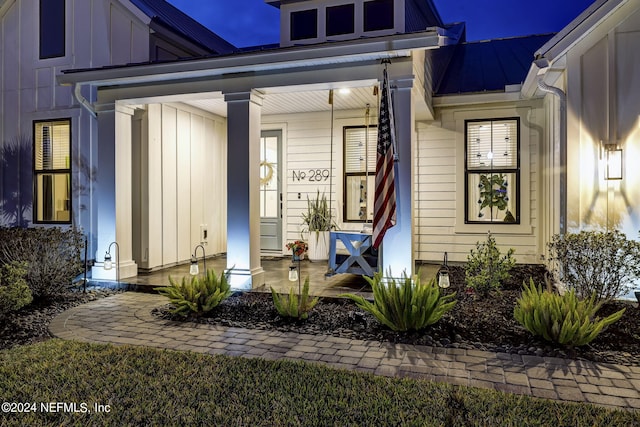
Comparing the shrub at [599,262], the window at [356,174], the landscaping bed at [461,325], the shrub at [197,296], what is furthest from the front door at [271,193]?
the shrub at [599,262]

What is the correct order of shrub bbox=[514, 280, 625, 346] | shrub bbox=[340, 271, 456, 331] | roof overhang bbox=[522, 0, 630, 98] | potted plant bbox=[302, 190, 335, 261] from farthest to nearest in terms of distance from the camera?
potted plant bbox=[302, 190, 335, 261], roof overhang bbox=[522, 0, 630, 98], shrub bbox=[340, 271, 456, 331], shrub bbox=[514, 280, 625, 346]

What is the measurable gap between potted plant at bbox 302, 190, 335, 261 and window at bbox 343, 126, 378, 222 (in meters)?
0.39

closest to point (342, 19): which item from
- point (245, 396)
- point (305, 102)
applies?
point (305, 102)

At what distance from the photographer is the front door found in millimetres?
9742

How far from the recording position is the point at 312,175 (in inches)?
373

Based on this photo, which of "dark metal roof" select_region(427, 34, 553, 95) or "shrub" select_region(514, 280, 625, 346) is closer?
"shrub" select_region(514, 280, 625, 346)

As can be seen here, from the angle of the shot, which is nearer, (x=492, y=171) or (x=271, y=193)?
(x=492, y=171)

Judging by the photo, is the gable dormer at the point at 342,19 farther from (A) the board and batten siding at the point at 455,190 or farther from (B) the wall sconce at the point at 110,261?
(B) the wall sconce at the point at 110,261

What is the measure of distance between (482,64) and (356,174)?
356 cm

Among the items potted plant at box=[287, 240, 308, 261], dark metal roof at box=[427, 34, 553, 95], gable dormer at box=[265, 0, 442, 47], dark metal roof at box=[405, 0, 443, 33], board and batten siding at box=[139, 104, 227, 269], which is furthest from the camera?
dark metal roof at box=[427, 34, 553, 95]

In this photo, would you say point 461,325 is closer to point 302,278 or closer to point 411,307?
point 411,307

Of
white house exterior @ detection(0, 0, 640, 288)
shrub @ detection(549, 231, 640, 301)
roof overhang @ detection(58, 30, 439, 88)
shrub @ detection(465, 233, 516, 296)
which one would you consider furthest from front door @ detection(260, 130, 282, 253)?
shrub @ detection(549, 231, 640, 301)

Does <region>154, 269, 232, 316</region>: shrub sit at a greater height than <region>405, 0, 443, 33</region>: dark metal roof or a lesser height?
lesser

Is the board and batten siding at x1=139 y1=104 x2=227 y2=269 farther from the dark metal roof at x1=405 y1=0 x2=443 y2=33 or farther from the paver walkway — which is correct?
the dark metal roof at x1=405 y1=0 x2=443 y2=33
